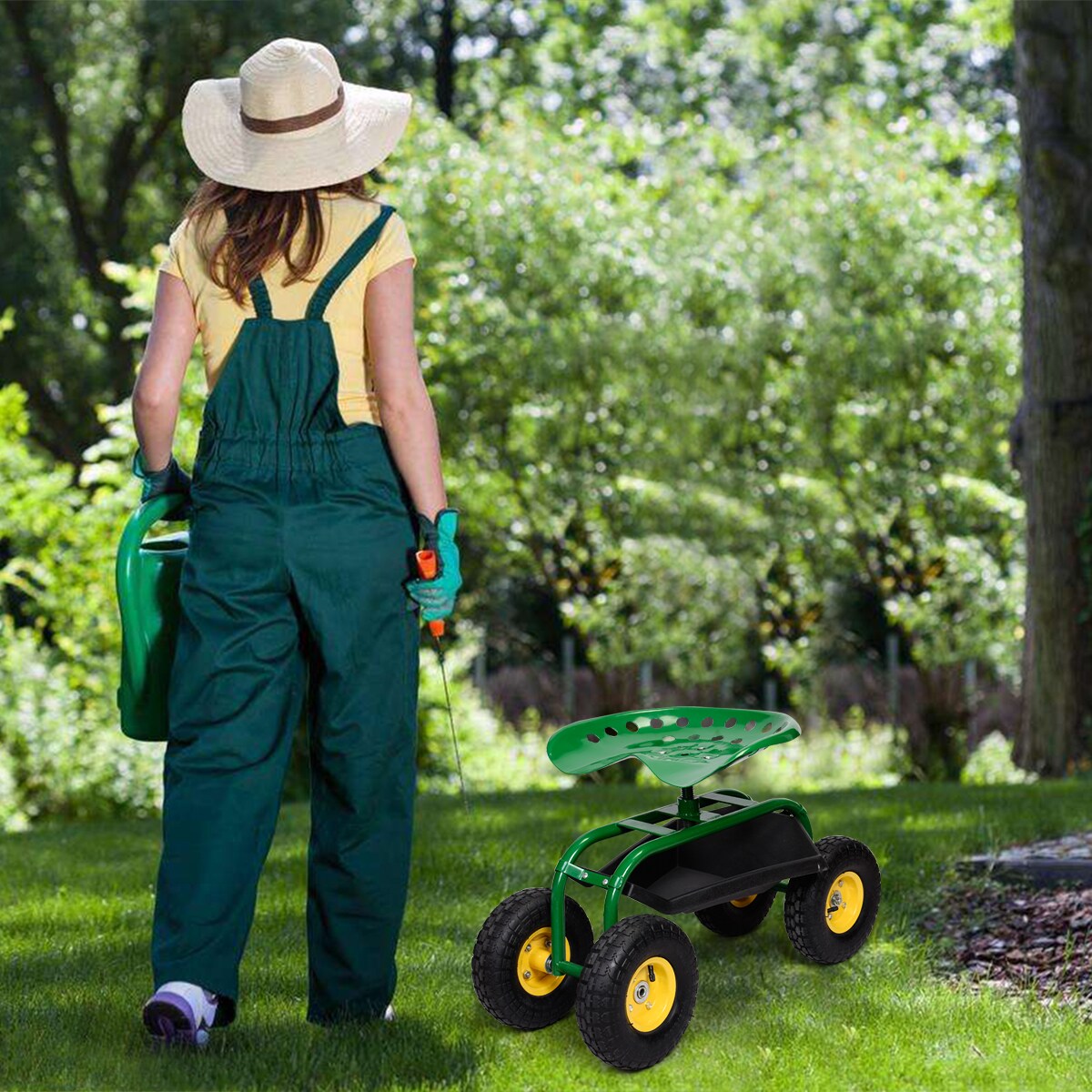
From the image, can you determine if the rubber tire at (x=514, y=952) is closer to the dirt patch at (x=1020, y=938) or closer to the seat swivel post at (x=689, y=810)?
the seat swivel post at (x=689, y=810)

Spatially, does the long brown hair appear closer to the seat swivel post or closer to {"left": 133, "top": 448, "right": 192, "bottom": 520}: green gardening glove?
{"left": 133, "top": 448, "right": 192, "bottom": 520}: green gardening glove

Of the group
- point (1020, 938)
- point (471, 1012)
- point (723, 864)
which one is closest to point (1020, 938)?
point (1020, 938)

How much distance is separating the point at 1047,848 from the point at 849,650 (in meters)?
8.75

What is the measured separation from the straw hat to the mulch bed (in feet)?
8.00

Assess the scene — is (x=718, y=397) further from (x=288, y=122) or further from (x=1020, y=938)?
(x=288, y=122)

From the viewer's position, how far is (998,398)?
1320 cm

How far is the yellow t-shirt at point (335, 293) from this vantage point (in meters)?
3.22

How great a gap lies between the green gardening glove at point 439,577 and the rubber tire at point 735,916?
50.6 inches

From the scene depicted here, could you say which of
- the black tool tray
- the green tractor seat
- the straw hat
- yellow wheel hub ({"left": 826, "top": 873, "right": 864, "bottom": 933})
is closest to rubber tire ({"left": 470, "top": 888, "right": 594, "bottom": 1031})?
the black tool tray

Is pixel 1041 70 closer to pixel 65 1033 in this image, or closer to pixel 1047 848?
pixel 1047 848

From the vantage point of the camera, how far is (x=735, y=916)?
13.3 feet

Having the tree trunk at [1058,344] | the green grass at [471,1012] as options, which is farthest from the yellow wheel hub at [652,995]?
the tree trunk at [1058,344]

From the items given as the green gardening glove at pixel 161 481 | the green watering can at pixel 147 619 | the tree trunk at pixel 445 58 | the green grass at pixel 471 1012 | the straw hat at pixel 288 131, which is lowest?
the green grass at pixel 471 1012

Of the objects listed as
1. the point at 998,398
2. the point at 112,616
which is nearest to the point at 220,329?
the point at 112,616
